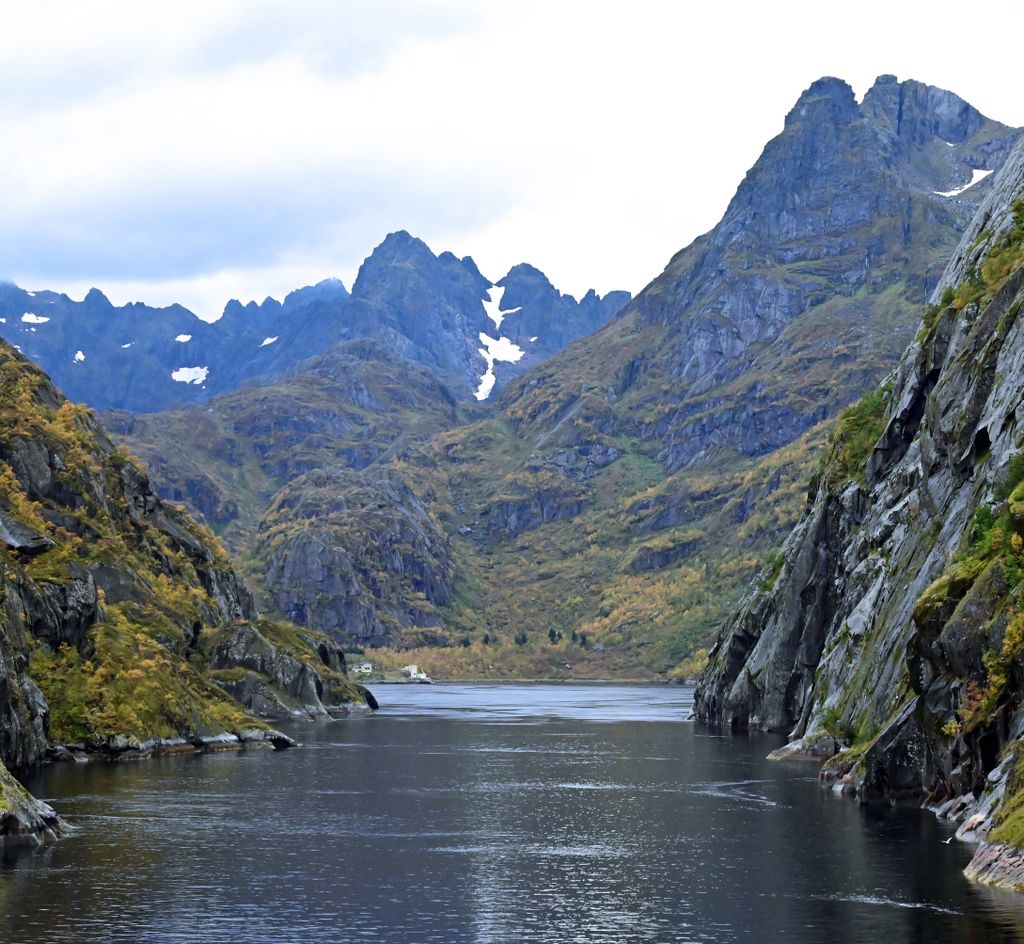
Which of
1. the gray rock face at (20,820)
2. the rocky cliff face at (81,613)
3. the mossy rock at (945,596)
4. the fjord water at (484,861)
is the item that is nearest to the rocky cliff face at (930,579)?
the mossy rock at (945,596)

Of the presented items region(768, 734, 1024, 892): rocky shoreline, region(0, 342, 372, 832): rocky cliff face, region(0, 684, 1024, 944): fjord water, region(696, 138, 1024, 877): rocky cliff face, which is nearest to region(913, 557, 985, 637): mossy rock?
region(696, 138, 1024, 877): rocky cliff face

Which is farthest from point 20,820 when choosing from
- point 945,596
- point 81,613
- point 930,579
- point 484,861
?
point 81,613

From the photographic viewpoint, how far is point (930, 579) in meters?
99.0

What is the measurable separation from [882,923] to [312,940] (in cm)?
2262

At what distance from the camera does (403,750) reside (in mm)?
151250

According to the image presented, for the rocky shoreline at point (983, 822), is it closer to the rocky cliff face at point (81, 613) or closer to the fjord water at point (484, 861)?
the fjord water at point (484, 861)

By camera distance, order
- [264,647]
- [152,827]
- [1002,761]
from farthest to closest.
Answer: [264,647] < [152,827] < [1002,761]

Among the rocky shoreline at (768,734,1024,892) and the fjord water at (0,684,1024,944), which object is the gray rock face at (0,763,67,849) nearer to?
the fjord water at (0,684,1024,944)

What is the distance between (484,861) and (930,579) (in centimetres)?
3974

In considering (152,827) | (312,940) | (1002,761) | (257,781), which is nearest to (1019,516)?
Answer: (1002,761)

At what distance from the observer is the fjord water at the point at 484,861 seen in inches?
2285

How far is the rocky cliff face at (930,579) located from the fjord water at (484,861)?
472 cm

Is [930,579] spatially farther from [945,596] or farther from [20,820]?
[20,820]

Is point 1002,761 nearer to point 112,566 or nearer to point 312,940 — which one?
point 312,940
